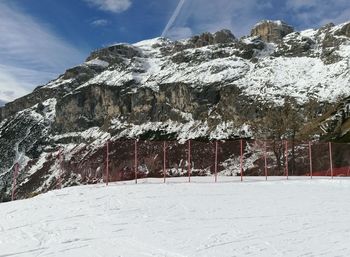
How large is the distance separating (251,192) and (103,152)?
11.9 metres

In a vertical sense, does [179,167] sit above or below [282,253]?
above

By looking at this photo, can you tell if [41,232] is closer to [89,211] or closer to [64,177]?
[89,211]

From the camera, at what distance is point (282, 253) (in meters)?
14.7

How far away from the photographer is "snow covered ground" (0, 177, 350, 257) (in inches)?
608

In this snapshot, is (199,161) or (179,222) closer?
(179,222)

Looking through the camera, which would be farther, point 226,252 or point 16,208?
point 16,208

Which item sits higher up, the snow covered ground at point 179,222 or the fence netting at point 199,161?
the fence netting at point 199,161

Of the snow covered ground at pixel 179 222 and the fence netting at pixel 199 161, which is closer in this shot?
the snow covered ground at pixel 179 222

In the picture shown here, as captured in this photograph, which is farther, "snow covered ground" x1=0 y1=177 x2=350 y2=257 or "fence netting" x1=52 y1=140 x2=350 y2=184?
"fence netting" x1=52 y1=140 x2=350 y2=184

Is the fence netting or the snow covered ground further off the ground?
the fence netting

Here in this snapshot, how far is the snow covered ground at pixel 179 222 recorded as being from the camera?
15438 millimetres

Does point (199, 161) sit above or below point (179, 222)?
above

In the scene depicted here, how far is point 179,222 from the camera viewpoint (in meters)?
20.1

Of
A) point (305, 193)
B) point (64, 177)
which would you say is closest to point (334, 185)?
point (305, 193)
